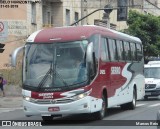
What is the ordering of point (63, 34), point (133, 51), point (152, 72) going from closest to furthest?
1. point (63, 34)
2. point (133, 51)
3. point (152, 72)

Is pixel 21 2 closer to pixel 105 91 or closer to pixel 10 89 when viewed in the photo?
pixel 10 89

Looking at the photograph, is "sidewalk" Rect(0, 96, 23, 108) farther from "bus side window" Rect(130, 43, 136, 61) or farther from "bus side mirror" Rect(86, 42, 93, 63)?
"bus side mirror" Rect(86, 42, 93, 63)

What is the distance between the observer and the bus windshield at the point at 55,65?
1694 cm

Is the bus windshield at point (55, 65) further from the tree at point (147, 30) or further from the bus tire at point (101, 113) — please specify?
the tree at point (147, 30)

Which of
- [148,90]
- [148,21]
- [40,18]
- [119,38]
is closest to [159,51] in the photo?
[148,21]

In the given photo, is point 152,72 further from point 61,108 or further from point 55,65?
point 61,108

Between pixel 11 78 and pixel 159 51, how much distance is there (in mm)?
22252

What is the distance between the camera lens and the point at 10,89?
39031 mm

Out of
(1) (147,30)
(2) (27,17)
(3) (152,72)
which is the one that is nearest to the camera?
(3) (152,72)

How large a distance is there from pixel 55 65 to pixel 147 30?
133ft

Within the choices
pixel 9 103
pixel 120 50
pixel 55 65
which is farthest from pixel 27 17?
pixel 55 65

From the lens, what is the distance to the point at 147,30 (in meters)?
56.8

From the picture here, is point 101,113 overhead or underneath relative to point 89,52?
underneath

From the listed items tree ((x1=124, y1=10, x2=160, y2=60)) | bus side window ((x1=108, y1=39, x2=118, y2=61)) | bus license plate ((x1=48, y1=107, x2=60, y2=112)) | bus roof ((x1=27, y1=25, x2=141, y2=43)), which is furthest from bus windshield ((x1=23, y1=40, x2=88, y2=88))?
tree ((x1=124, y1=10, x2=160, y2=60))
